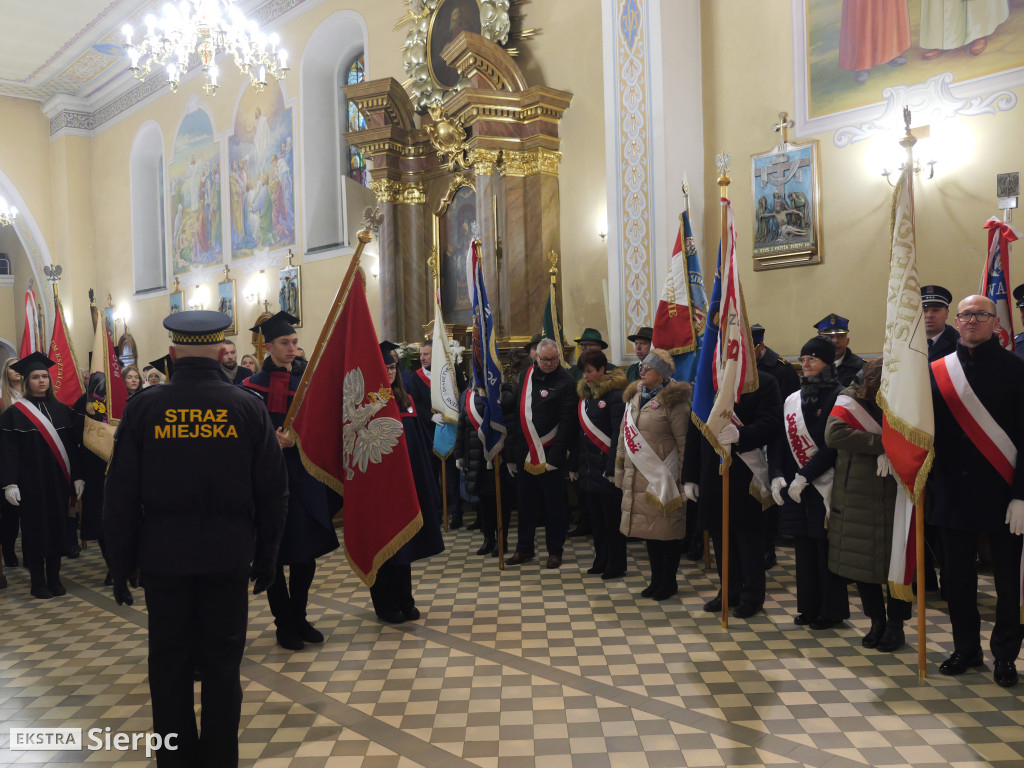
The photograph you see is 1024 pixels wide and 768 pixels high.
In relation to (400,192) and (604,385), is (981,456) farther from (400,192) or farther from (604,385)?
(400,192)

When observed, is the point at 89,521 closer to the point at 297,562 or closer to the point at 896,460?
the point at 297,562

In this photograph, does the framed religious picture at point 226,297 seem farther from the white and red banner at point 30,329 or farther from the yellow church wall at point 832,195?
the yellow church wall at point 832,195

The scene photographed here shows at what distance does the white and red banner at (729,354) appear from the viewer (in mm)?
4645

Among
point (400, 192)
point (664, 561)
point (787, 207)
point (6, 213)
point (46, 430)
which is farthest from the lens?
point (6, 213)

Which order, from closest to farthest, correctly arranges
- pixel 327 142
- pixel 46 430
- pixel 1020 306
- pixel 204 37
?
pixel 1020 306, pixel 46 430, pixel 204 37, pixel 327 142

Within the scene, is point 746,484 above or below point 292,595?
above

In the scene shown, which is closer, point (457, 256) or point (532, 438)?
point (532, 438)

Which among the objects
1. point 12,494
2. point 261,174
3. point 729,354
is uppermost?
point 261,174

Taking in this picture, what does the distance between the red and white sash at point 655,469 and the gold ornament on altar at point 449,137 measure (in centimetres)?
488

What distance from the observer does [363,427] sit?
4.55 metres

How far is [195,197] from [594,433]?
13.1 m

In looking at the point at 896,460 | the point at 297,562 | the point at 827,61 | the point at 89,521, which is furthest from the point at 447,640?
the point at 827,61

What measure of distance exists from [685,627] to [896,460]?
1614 millimetres

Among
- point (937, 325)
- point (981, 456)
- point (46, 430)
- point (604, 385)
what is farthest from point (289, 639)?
point (937, 325)
